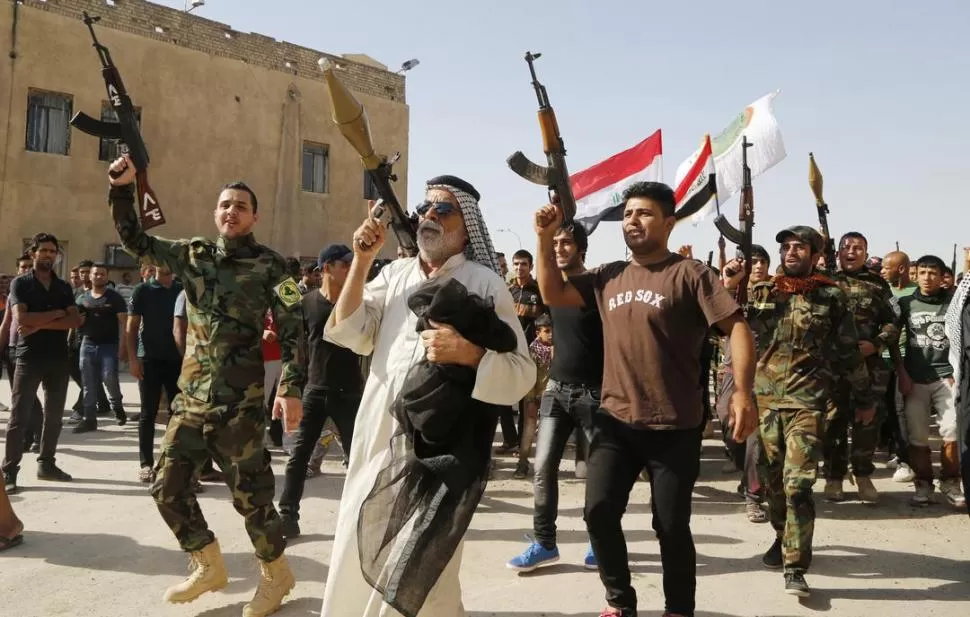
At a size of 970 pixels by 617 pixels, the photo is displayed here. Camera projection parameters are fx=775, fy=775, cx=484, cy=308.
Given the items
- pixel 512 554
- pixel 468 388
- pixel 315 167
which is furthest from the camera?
pixel 315 167

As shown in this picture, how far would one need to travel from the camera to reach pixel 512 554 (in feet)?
15.8

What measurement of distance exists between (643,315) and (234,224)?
209 centimetres

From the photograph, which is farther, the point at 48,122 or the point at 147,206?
the point at 48,122

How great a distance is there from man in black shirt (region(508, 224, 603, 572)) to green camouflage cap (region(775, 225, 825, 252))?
1.21 m

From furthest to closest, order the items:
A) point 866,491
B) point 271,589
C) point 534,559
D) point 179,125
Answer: point 179,125 < point 866,491 < point 534,559 < point 271,589

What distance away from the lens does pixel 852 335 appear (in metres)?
4.78

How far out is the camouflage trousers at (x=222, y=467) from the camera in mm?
3797

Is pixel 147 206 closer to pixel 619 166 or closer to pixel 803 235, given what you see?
pixel 803 235

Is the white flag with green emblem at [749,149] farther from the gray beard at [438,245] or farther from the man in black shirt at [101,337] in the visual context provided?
the man in black shirt at [101,337]

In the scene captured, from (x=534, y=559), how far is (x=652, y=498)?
1.23 m

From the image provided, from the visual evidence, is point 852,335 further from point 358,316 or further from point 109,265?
point 109,265

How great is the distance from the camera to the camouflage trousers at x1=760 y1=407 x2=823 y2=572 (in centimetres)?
416

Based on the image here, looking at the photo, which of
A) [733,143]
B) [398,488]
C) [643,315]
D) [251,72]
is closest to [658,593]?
[643,315]

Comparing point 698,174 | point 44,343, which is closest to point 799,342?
point 44,343
